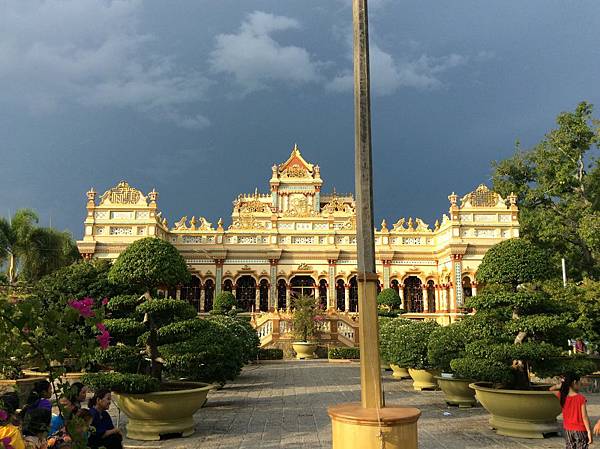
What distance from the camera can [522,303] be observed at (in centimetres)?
933

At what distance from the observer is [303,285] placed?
1353 inches

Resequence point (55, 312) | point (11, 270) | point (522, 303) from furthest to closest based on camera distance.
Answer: point (11, 270) < point (522, 303) < point (55, 312)

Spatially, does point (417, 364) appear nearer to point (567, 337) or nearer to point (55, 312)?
point (567, 337)

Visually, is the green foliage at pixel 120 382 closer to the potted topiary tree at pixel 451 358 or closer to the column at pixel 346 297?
the potted topiary tree at pixel 451 358

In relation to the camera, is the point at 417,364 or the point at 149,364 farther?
the point at 417,364

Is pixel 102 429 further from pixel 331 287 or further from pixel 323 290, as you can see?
pixel 323 290

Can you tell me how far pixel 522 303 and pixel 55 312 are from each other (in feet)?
26.7

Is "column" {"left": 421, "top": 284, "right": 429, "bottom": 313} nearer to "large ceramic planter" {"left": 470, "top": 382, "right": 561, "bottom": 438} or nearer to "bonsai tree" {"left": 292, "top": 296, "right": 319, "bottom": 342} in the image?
"bonsai tree" {"left": 292, "top": 296, "right": 319, "bottom": 342}

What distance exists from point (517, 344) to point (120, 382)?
656cm

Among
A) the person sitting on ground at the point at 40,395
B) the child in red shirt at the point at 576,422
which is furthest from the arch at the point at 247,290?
the child in red shirt at the point at 576,422

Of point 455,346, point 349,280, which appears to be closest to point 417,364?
point 455,346

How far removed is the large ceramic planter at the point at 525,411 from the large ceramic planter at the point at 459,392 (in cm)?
254

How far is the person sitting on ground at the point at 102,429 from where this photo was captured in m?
→ 6.15

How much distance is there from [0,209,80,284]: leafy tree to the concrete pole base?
28.5 m
